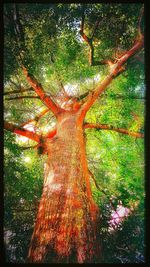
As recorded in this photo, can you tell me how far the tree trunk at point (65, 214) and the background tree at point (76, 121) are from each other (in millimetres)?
19

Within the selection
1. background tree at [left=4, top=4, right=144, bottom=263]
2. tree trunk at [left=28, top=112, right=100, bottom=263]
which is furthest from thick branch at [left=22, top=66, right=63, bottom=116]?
tree trunk at [left=28, top=112, right=100, bottom=263]

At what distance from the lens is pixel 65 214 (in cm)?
296

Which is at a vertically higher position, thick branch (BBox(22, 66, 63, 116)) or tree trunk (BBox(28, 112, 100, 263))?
thick branch (BBox(22, 66, 63, 116))

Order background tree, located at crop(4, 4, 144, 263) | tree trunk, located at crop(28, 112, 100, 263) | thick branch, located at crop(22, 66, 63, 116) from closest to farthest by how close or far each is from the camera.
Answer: tree trunk, located at crop(28, 112, 100, 263) → background tree, located at crop(4, 4, 144, 263) → thick branch, located at crop(22, 66, 63, 116)

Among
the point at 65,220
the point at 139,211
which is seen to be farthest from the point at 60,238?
the point at 139,211

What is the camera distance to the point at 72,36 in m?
7.02

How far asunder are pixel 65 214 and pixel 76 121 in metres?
2.89

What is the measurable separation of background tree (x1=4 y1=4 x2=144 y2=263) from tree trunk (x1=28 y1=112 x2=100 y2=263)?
0.02 metres

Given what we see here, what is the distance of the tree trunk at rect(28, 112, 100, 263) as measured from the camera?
8.46 ft

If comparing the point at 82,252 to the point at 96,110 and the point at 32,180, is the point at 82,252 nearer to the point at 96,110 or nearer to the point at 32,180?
the point at 32,180

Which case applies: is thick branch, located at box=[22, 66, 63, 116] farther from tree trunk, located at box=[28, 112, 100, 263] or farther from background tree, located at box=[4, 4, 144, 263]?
tree trunk, located at box=[28, 112, 100, 263]

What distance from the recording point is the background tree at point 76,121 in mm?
3738

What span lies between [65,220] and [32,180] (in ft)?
12.6

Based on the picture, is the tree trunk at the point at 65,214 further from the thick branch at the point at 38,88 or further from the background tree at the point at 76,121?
the thick branch at the point at 38,88
